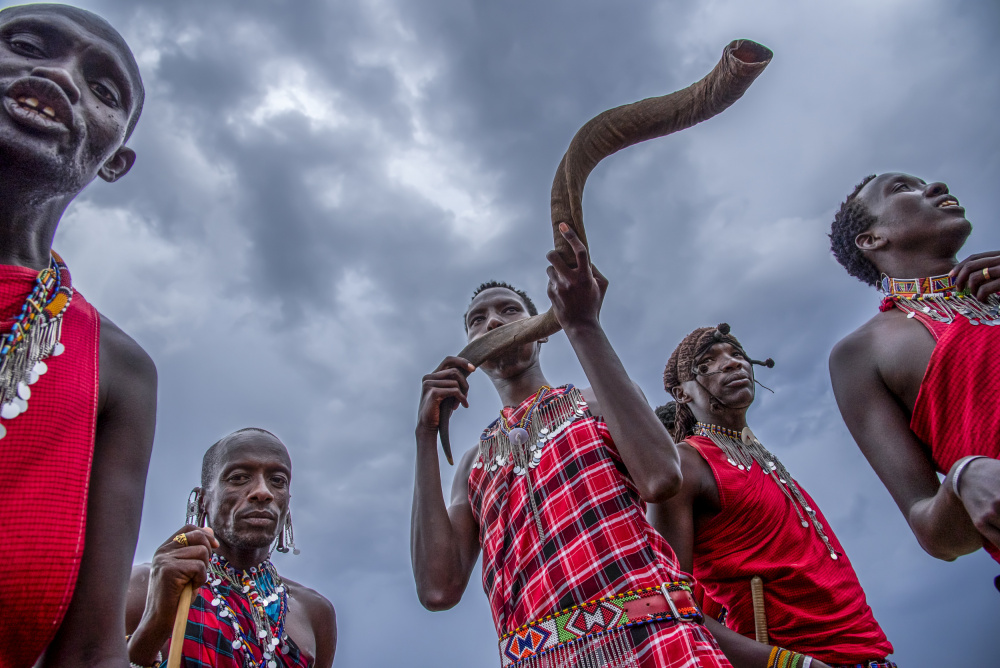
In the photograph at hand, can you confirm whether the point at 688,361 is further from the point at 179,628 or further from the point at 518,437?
the point at 179,628

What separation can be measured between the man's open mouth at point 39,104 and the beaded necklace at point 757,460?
11.1 ft

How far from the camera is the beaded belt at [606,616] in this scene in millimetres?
2127

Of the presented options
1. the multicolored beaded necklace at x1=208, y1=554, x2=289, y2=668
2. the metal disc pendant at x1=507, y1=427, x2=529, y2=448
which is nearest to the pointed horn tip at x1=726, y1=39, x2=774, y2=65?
the metal disc pendant at x1=507, y1=427, x2=529, y2=448

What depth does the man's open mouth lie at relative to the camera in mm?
1542

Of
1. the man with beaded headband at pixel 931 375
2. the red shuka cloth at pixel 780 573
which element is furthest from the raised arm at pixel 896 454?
the red shuka cloth at pixel 780 573

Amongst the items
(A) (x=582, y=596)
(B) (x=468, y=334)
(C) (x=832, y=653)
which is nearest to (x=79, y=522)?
(A) (x=582, y=596)

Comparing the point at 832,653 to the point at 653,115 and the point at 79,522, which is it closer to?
the point at 653,115

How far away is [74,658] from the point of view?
1354 millimetres

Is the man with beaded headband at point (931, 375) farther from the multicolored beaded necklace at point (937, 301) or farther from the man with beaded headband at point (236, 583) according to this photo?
the man with beaded headband at point (236, 583)

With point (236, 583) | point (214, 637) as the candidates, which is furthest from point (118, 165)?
point (236, 583)

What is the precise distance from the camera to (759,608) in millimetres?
3189

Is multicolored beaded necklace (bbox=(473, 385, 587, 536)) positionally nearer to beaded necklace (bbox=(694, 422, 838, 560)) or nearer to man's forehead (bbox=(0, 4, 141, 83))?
beaded necklace (bbox=(694, 422, 838, 560))

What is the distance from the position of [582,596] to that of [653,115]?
5.69 feet

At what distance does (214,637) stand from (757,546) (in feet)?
8.52
